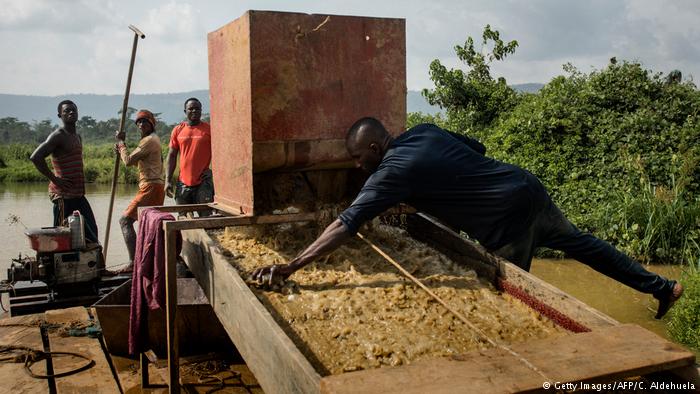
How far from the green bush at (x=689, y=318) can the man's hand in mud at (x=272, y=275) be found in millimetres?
3898

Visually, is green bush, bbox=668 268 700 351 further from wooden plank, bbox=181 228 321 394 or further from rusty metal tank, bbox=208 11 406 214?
wooden plank, bbox=181 228 321 394

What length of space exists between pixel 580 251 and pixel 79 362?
363 centimetres

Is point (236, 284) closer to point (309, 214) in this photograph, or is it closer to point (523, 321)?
point (309, 214)

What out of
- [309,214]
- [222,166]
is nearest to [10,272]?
[222,166]

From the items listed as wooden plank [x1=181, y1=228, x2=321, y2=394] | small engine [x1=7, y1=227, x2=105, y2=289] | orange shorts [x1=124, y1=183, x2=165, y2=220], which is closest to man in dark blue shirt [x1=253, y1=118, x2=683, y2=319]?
wooden plank [x1=181, y1=228, x2=321, y2=394]

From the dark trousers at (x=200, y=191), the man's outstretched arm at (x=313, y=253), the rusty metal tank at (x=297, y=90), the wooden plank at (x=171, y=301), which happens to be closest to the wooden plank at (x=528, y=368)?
the man's outstretched arm at (x=313, y=253)

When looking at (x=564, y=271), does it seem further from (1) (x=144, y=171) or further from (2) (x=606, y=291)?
(1) (x=144, y=171)

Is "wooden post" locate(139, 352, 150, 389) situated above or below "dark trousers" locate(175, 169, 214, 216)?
below

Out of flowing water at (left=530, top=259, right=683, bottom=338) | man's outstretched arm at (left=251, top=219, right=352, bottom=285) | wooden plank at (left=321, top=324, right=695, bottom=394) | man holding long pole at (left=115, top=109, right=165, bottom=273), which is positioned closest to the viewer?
wooden plank at (left=321, top=324, right=695, bottom=394)

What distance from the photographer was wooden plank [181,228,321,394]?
6.97 ft

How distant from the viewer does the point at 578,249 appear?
3492 millimetres

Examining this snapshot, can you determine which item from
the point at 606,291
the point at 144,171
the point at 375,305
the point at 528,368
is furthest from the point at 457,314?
the point at 144,171

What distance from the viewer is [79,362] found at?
4.45m

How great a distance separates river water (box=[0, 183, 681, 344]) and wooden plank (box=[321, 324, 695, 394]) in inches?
164
